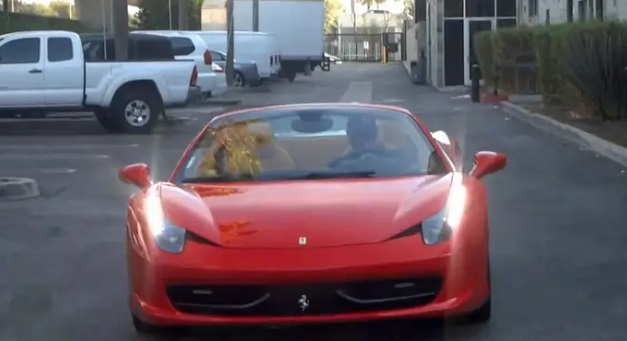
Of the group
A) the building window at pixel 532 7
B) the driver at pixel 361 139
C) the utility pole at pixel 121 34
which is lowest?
the driver at pixel 361 139

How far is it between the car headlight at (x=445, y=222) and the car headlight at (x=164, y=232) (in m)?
1.30

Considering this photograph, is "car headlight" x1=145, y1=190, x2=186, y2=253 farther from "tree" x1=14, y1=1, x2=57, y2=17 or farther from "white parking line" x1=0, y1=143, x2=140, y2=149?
"tree" x1=14, y1=1, x2=57, y2=17

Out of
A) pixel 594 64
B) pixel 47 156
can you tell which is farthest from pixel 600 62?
pixel 47 156

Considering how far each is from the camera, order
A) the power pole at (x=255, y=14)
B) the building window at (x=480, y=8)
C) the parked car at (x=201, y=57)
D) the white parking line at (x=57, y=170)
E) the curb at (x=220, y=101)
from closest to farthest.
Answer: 1. the white parking line at (x=57, y=170)
2. the parked car at (x=201, y=57)
3. the curb at (x=220, y=101)
4. the building window at (x=480, y=8)
5. the power pole at (x=255, y=14)

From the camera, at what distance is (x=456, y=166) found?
8.21 meters

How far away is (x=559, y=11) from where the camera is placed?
37625 millimetres

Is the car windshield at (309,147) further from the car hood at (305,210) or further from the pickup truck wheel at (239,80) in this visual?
the pickup truck wheel at (239,80)

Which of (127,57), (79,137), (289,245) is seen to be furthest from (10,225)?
(127,57)

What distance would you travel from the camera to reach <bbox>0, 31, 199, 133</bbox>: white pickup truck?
74.6 feet

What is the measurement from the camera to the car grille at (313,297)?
251 inches

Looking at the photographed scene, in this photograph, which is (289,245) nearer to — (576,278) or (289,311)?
(289,311)

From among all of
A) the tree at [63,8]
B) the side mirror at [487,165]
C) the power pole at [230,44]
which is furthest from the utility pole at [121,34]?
the tree at [63,8]

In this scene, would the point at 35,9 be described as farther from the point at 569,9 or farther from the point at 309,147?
the point at 309,147

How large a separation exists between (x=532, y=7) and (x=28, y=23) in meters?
17.0
